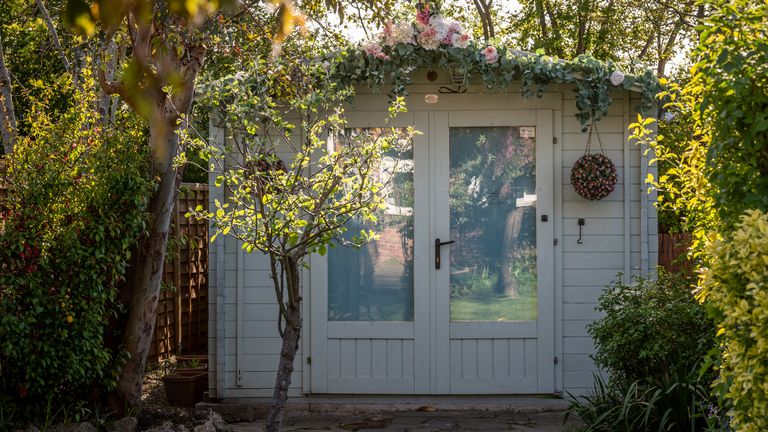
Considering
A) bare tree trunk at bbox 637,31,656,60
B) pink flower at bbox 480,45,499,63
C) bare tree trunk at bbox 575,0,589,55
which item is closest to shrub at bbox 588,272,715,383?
pink flower at bbox 480,45,499,63

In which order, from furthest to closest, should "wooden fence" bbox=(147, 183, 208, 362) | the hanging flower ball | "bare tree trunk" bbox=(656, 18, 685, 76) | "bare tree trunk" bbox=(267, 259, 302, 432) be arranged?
"bare tree trunk" bbox=(656, 18, 685, 76) → "wooden fence" bbox=(147, 183, 208, 362) → the hanging flower ball → "bare tree trunk" bbox=(267, 259, 302, 432)

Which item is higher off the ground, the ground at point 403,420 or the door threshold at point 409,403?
the door threshold at point 409,403

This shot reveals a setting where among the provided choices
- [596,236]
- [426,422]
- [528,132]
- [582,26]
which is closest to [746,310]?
[426,422]

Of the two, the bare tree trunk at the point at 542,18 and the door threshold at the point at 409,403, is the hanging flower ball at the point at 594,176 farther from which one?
the bare tree trunk at the point at 542,18

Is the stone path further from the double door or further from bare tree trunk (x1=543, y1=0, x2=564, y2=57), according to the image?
bare tree trunk (x1=543, y1=0, x2=564, y2=57)

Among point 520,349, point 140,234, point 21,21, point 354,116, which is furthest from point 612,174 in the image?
point 21,21

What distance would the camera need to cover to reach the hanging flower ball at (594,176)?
7211 millimetres

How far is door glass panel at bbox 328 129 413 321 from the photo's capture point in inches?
297

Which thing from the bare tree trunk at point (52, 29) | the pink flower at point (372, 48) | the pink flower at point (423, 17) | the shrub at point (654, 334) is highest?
the bare tree trunk at point (52, 29)

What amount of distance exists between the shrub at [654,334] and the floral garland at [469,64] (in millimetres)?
1518

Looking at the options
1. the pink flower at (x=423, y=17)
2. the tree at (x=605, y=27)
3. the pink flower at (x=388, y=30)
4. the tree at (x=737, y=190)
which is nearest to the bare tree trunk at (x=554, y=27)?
the tree at (x=605, y=27)

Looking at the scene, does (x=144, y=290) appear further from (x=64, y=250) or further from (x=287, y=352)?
(x=287, y=352)

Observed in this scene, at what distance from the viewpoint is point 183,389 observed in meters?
7.69

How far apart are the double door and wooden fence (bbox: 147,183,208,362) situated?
2483 millimetres
